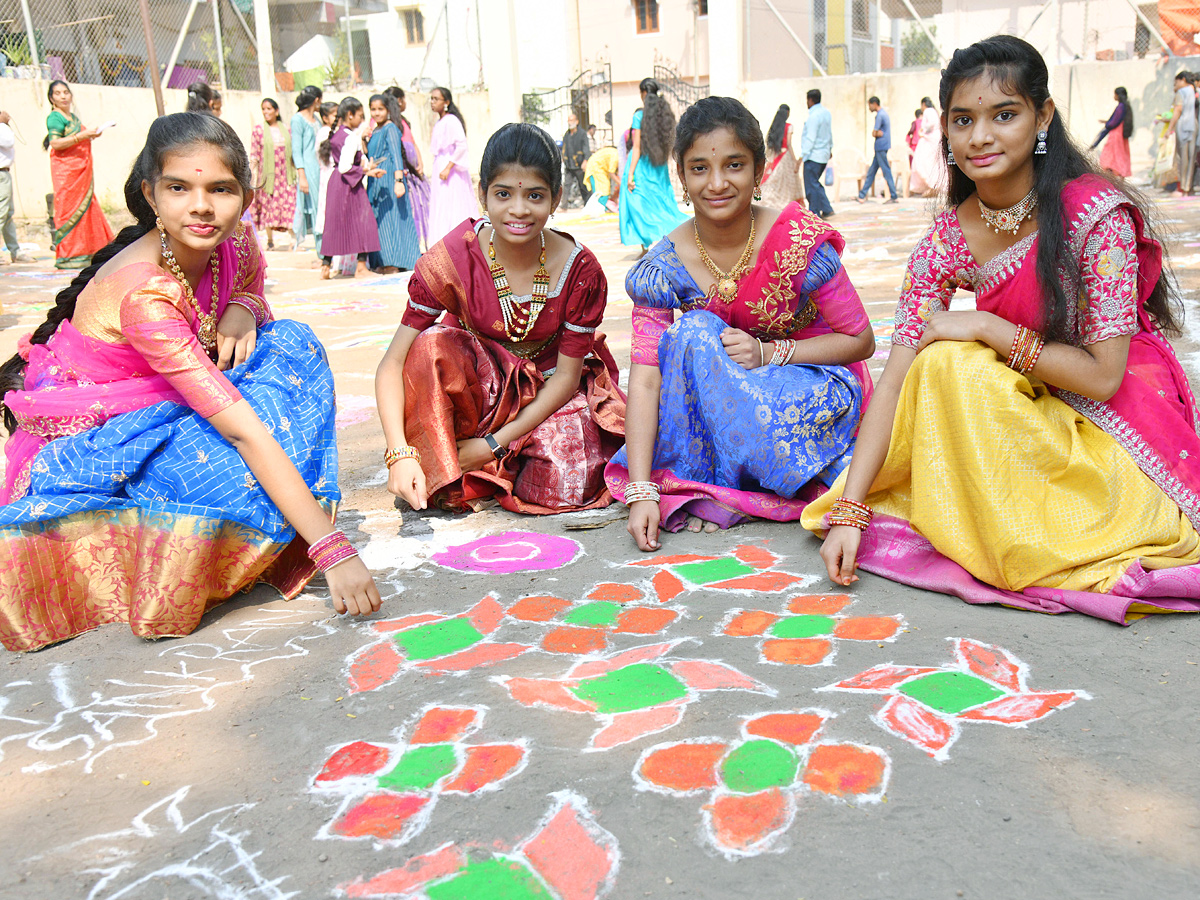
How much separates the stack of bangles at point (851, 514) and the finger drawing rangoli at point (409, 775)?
3.04 ft

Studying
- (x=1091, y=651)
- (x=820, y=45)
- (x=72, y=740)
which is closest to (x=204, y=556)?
(x=72, y=740)

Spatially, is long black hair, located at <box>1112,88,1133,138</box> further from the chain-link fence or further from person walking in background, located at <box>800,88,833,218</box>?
the chain-link fence

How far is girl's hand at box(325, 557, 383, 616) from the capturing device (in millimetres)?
2111

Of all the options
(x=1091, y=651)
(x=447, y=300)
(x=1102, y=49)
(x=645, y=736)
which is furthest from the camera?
(x=1102, y=49)

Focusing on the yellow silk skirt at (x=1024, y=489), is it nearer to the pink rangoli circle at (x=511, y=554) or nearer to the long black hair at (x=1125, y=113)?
the pink rangoli circle at (x=511, y=554)

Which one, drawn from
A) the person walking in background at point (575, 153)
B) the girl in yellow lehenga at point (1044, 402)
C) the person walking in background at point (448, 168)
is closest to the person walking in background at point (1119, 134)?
the person walking in background at point (575, 153)

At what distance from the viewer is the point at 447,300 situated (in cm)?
289

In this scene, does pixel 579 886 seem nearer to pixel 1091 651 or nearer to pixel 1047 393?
pixel 1091 651

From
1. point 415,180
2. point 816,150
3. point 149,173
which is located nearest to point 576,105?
point 816,150

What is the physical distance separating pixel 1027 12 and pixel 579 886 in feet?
65.4

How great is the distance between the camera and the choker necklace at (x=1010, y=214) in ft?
7.10

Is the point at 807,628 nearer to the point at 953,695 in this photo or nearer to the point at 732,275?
the point at 953,695

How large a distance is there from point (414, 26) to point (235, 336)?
2663 cm

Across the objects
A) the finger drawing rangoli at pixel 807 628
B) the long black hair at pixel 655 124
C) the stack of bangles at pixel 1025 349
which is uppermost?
the long black hair at pixel 655 124
